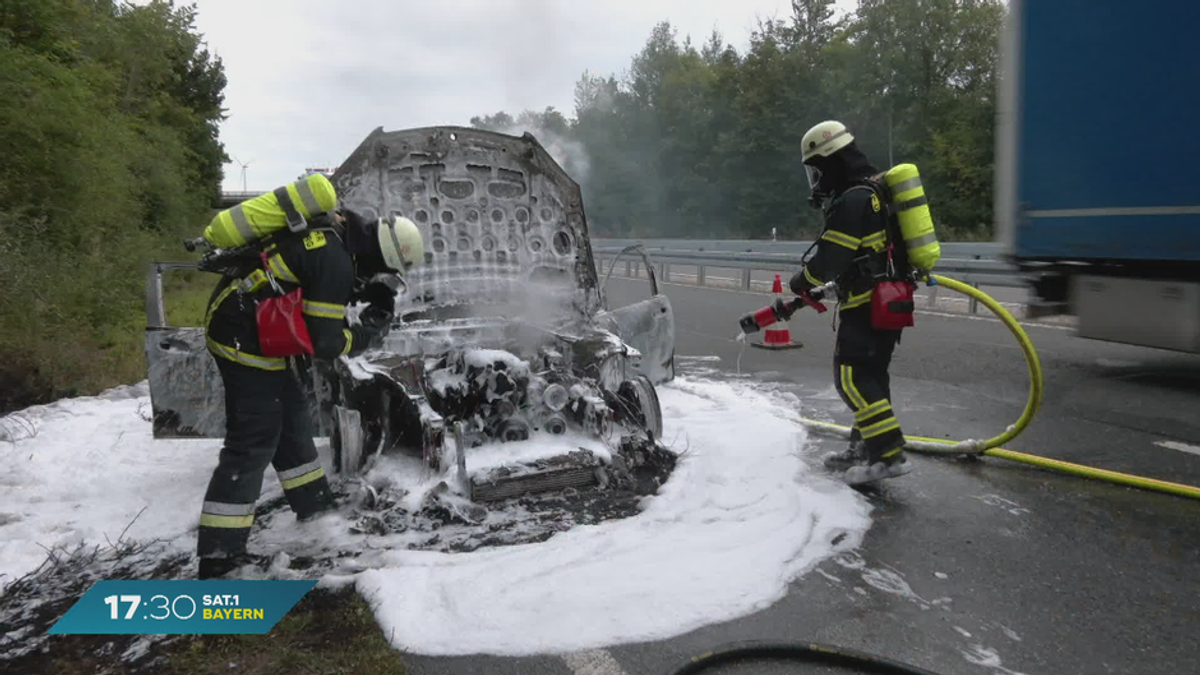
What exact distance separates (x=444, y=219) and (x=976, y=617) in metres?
3.81

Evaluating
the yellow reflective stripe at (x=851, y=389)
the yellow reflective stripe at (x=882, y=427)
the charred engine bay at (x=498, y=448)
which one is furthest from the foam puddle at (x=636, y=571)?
the yellow reflective stripe at (x=851, y=389)

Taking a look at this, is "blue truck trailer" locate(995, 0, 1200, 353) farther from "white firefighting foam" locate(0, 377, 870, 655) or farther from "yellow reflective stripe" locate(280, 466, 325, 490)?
"yellow reflective stripe" locate(280, 466, 325, 490)

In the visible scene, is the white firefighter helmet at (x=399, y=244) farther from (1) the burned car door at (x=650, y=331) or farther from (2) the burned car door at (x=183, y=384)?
(1) the burned car door at (x=650, y=331)

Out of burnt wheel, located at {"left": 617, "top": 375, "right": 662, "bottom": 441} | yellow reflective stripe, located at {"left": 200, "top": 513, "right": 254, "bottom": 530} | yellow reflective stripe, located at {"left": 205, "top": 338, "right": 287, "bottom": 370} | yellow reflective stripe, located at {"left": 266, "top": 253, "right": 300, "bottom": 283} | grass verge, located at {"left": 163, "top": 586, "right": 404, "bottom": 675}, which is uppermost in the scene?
yellow reflective stripe, located at {"left": 266, "top": 253, "right": 300, "bottom": 283}

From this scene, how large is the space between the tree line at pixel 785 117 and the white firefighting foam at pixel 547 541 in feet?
50.3

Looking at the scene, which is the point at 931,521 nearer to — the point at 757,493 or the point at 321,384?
the point at 757,493

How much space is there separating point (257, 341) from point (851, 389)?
9.86 ft

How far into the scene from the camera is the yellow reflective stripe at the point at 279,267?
3525mm

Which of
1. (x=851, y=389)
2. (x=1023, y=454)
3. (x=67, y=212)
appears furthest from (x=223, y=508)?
(x=67, y=212)

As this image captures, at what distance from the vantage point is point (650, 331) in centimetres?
613

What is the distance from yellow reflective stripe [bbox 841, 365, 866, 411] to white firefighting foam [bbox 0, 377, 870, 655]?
0.46m

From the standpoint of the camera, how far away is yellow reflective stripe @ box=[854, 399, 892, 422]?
4383 millimetres

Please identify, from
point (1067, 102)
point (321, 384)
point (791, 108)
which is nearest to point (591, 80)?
point (791, 108)

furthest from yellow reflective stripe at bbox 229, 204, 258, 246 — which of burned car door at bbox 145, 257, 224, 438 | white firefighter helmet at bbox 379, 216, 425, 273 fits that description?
burned car door at bbox 145, 257, 224, 438
